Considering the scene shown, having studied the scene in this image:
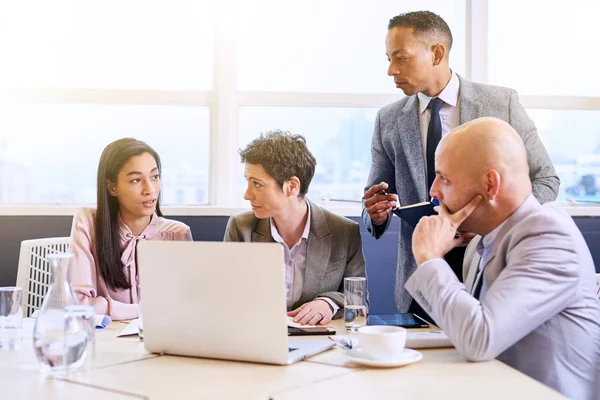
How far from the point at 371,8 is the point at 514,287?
2547mm

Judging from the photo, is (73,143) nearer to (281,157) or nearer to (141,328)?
(281,157)

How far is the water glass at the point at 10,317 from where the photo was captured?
172 cm

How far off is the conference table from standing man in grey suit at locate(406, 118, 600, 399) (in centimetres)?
11

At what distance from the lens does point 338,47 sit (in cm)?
370

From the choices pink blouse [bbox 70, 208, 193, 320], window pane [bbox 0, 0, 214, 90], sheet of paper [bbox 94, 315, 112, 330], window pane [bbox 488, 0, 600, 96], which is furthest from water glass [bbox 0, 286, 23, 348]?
window pane [bbox 488, 0, 600, 96]

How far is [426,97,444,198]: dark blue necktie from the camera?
265 centimetres

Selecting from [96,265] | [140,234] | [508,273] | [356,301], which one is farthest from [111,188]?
[508,273]

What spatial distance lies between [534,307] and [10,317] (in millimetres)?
1254

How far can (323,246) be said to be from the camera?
8.10 feet

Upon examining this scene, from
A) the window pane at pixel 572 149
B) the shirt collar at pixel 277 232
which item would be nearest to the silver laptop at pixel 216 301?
the shirt collar at pixel 277 232

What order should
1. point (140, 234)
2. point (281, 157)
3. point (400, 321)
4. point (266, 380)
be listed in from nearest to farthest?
point (266, 380)
point (400, 321)
point (281, 157)
point (140, 234)

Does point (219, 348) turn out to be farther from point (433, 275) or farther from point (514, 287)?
point (514, 287)

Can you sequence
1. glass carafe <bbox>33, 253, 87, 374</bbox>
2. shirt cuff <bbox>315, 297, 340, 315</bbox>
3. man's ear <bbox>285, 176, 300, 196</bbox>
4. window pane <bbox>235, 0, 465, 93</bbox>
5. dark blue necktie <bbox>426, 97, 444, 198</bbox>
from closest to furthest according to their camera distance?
glass carafe <bbox>33, 253, 87, 374</bbox>
shirt cuff <bbox>315, 297, 340, 315</bbox>
man's ear <bbox>285, 176, 300, 196</bbox>
dark blue necktie <bbox>426, 97, 444, 198</bbox>
window pane <bbox>235, 0, 465, 93</bbox>

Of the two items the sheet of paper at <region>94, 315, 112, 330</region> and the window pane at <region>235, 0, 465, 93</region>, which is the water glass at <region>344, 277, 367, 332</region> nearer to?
the sheet of paper at <region>94, 315, 112, 330</region>
